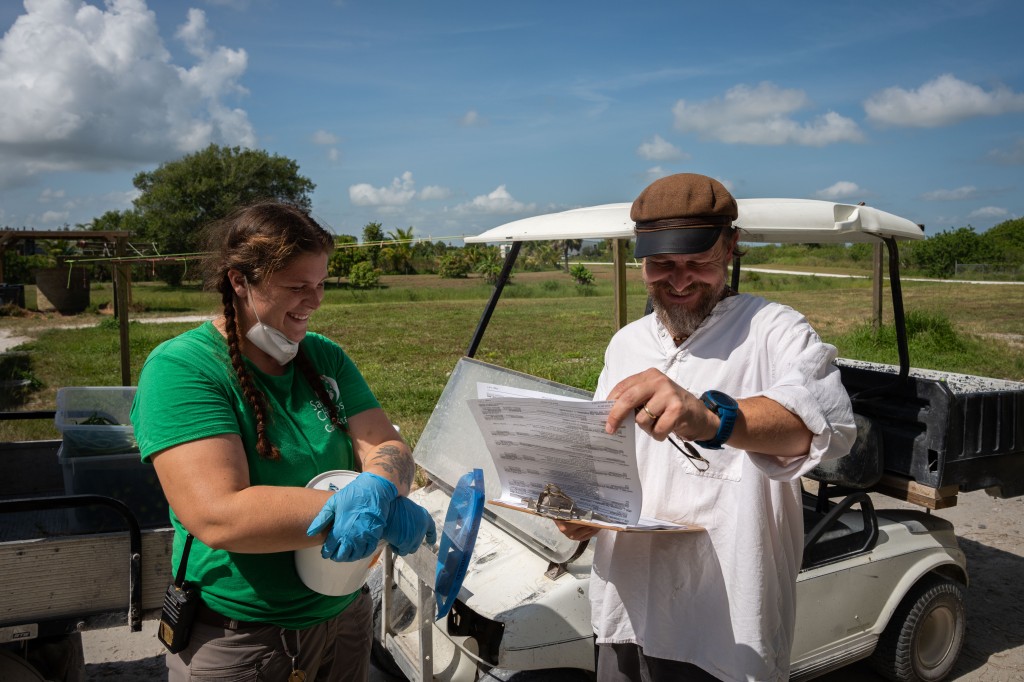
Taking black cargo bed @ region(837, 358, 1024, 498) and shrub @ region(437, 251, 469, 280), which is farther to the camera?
shrub @ region(437, 251, 469, 280)

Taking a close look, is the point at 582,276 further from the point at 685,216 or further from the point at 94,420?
the point at 685,216

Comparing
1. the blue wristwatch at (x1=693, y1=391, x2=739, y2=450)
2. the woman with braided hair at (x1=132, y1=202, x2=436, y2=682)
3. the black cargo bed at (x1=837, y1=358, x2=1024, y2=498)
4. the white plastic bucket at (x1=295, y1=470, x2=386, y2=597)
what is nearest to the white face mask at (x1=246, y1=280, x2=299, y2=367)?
the woman with braided hair at (x1=132, y1=202, x2=436, y2=682)

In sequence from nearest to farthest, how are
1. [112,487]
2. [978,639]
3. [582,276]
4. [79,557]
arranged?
[79,557], [112,487], [978,639], [582,276]

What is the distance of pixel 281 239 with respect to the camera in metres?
1.85

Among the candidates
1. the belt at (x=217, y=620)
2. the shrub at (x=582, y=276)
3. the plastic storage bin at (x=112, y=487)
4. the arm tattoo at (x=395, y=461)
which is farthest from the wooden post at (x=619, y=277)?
the shrub at (x=582, y=276)

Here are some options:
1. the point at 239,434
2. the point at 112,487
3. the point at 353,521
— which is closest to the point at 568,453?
the point at 353,521

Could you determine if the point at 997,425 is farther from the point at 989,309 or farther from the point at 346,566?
the point at 989,309

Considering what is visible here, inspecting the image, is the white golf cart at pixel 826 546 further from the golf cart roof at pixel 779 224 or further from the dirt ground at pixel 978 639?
the dirt ground at pixel 978 639

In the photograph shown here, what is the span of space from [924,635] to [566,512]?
9.53 ft

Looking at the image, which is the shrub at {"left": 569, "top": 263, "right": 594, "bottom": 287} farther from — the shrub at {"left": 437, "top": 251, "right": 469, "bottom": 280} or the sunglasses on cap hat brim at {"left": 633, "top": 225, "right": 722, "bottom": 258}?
the sunglasses on cap hat brim at {"left": 633, "top": 225, "right": 722, "bottom": 258}

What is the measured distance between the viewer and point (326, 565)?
1795 millimetres

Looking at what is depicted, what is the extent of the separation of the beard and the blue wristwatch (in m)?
0.48

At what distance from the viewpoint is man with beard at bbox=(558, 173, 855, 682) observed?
1.84 m

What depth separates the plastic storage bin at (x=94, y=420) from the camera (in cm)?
315
